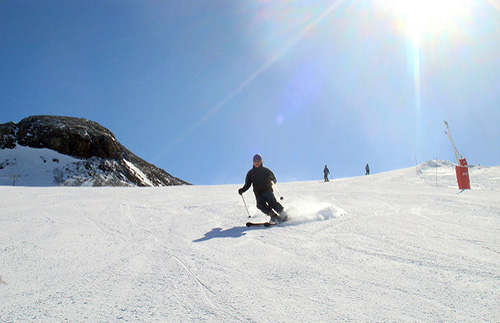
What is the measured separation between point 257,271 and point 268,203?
3889 mm

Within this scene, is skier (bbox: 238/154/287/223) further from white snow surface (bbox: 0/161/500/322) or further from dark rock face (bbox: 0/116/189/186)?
dark rock face (bbox: 0/116/189/186)

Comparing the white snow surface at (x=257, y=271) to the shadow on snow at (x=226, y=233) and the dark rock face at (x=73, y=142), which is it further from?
the dark rock face at (x=73, y=142)

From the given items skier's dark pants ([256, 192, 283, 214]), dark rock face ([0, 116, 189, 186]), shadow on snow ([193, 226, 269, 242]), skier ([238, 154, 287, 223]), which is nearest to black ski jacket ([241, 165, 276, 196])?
skier ([238, 154, 287, 223])

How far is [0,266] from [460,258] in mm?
5477

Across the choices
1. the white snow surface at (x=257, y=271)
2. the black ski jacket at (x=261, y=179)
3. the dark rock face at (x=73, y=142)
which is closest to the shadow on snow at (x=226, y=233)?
the white snow surface at (x=257, y=271)

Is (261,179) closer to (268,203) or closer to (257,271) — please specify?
(268,203)

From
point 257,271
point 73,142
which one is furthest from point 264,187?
point 73,142

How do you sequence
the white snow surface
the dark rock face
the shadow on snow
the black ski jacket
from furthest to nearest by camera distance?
1. the dark rock face
2. the black ski jacket
3. the shadow on snow
4. the white snow surface

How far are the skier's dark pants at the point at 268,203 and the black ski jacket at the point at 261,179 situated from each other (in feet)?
0.36

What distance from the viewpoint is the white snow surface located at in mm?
2113

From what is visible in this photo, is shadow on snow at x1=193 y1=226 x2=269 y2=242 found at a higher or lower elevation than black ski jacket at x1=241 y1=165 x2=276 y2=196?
lower

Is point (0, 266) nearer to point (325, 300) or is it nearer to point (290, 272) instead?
point (290, 272)

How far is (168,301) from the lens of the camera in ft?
7.54

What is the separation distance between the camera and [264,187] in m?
6.89
